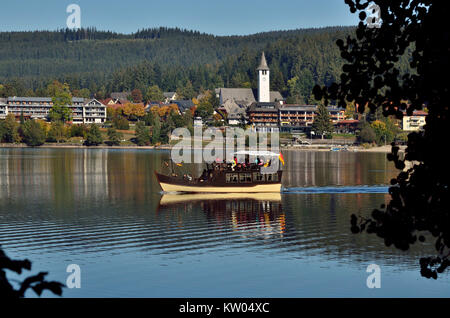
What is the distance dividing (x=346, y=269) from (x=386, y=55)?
20127 millimetres

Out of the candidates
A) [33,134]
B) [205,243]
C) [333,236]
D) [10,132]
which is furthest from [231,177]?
[10,132]

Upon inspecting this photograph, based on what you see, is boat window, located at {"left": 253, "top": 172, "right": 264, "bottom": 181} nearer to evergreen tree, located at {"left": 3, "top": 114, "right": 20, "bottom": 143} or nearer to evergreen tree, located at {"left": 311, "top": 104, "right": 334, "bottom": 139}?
evergreen tree, located at {"left": 311, "top": 104, "right": 334, "bottom": 139}

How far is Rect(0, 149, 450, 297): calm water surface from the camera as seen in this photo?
98.7 ft

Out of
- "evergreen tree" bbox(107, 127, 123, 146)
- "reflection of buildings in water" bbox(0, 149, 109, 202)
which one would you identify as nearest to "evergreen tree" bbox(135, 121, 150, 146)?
"evergreen tree" bbox(107, 127, 123, 146)

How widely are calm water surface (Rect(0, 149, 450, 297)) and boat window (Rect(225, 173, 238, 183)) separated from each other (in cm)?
296

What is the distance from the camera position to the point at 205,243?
3991 cm

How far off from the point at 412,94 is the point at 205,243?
1047 inches

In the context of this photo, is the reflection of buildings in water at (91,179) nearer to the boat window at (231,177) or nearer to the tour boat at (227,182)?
the tour boat at (227,182)

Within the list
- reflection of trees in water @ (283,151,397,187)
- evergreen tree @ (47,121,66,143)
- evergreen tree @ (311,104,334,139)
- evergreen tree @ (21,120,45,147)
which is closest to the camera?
reflection of trees in water @ (283,151,397,187)

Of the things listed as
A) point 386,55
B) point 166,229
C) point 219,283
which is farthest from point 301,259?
point 386,55

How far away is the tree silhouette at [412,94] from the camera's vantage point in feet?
46.0

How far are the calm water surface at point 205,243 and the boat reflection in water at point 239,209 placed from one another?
85 millimetres

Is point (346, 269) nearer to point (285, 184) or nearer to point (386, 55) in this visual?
point (386, 55)

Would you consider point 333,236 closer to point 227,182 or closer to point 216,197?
point 216,197
